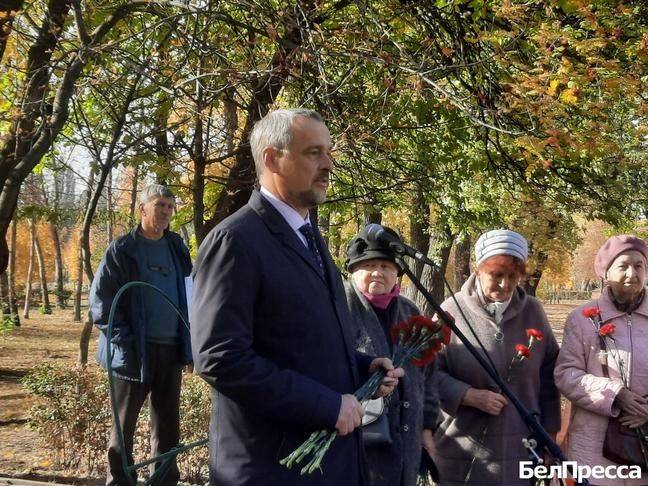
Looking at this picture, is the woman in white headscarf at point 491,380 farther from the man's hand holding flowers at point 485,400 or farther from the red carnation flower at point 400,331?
the red carnation flower at point 400,331

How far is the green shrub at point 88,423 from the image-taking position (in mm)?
6047

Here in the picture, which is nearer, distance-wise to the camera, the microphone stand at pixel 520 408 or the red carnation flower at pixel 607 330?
the microphone stand at pixel 520 408

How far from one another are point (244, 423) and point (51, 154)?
261 inches

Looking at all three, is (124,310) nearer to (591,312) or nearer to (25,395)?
(591,312)

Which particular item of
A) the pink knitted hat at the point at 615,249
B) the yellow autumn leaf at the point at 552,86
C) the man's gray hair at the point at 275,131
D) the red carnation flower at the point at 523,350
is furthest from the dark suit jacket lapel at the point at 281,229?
the yellow autumn leaf at the point at 552,86

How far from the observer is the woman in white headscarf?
12.0 feet

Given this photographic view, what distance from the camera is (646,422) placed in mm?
3535

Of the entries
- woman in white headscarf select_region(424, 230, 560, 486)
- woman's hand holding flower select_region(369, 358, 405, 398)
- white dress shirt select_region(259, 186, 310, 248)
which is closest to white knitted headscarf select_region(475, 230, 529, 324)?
woman in white headscarf select_region(424, 230, 560, 486)

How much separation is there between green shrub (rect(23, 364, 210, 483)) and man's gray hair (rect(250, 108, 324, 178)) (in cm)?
403

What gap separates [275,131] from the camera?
257 centimetres

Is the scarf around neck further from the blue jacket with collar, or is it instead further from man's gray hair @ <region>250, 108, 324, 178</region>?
the blue jacket with collar

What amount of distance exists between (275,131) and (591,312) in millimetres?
2058

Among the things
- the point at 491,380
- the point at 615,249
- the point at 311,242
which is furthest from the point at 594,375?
the point at 311,242

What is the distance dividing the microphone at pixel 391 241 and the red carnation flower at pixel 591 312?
135 cm
